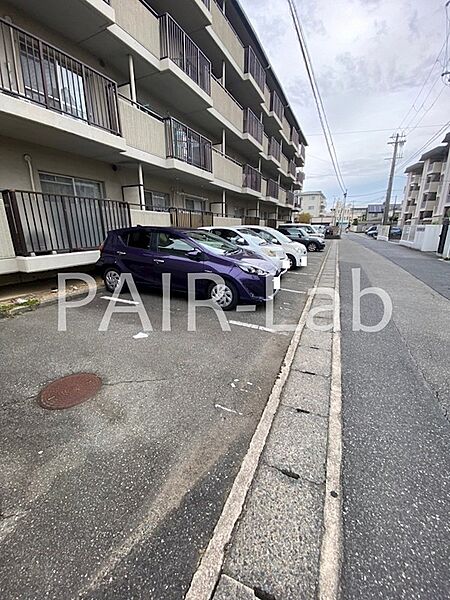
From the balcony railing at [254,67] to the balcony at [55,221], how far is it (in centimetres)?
1163

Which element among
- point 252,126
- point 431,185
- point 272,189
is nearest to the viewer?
point 252,126

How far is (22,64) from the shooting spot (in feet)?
18.6

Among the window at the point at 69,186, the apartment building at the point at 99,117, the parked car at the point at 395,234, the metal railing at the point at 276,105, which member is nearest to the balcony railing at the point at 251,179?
the apartment building at the point at 99,117

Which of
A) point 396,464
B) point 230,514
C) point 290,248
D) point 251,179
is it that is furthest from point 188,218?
point 230,514

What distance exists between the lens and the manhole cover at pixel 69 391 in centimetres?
261

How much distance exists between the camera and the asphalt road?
4.45 feet

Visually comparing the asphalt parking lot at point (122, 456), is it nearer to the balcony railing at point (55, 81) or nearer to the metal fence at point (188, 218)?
the balcony railing at point (55, 81)

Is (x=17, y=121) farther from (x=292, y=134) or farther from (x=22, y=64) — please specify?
(x=292, y=134)

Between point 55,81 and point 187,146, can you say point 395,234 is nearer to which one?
point 187,146

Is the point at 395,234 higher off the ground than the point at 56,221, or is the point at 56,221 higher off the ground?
the point at 56,221

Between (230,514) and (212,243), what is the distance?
5.04m

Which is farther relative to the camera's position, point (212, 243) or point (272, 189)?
point (272, 189)

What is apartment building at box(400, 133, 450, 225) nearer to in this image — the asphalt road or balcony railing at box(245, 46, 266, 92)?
balcony railing at box(245, 46, 266, 92)

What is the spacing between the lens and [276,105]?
19188 mm
